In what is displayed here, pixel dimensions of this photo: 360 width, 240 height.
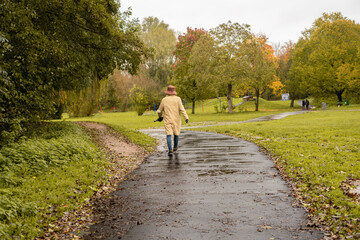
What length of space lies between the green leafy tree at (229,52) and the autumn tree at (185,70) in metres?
5.69

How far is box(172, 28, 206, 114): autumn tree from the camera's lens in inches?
1740

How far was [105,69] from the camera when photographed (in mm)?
15102

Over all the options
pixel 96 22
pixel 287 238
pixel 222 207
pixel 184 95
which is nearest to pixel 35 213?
pixel 222 207

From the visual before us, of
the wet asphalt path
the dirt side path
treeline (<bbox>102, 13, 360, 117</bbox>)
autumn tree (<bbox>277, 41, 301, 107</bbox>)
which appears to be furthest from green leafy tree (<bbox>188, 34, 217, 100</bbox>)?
the wet asphalt path

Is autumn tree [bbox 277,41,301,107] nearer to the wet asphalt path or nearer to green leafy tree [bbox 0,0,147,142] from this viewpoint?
green leafy tree [bbox 0,0,147,142]

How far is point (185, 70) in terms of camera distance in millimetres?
45062

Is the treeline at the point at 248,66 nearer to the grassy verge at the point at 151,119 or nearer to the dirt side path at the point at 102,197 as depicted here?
the grassy verge at the point at 151,119

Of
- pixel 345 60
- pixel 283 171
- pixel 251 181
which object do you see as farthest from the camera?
pixel 345 60

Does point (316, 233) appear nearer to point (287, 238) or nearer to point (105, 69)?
point (287, 238)

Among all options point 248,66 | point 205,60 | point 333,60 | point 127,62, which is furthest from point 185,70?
point 127,62

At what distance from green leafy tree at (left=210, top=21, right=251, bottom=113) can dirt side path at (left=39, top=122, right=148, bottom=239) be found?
27585 mm

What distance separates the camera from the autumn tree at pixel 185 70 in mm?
44188

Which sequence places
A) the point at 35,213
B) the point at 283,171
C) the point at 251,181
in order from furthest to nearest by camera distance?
the point at 283,171 → the point at 251,181 → the point at 35,213

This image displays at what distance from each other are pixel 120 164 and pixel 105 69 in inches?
296
